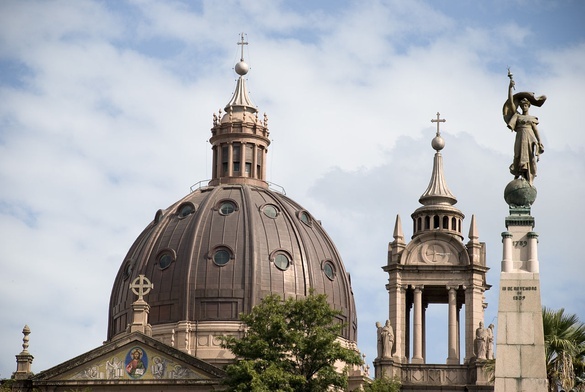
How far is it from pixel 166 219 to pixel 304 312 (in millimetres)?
55419

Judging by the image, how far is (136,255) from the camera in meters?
133

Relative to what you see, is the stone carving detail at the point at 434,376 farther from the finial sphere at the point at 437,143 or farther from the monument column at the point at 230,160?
the monument column at the point at 230,160

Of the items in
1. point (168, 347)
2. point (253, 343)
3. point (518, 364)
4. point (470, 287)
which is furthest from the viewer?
point (168, 347)

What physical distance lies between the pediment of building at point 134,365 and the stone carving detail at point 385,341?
48.6 feet

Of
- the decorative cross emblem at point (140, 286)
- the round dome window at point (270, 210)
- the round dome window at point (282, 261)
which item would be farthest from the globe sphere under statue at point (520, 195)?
the round dome window at point (270, 210)

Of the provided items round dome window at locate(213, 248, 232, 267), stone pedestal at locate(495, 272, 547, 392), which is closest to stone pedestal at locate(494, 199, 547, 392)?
stone pedestal at locate(495, 272, 547, 392)

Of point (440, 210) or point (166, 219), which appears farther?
point (166, 219)

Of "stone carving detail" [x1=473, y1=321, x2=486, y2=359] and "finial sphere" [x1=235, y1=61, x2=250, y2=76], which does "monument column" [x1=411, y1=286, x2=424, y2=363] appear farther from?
"finial sphere" [x1=235, y1=61, x2=250, y2=76]

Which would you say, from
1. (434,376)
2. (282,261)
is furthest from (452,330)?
(282,261)

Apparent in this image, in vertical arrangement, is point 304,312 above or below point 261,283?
below

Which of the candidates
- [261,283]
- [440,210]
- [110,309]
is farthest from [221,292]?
[440,210]

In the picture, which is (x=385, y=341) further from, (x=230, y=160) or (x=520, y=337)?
(x=520, y=337)

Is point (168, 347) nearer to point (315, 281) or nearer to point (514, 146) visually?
point (315, 281)

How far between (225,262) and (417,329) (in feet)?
102
